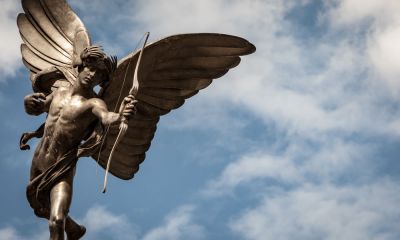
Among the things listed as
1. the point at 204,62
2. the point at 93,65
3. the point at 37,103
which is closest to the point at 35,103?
the point at 37,103

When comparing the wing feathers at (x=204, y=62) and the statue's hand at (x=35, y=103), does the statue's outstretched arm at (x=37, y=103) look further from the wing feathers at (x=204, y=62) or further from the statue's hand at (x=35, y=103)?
the wing feathers at (x=204, y=62)

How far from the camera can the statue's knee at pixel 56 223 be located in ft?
42.0

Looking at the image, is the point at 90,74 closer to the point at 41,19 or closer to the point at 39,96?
the point at 39,96

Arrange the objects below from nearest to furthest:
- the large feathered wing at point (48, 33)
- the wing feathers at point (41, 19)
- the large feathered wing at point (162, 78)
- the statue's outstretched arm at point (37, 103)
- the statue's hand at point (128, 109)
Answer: the statue's hand at point (128, 109) < the statue's outstretched arm at point (37, 103) < the large feathered wing at point (162, 78) < the large feathered wing at point (48, 33) < the wing feathers at point (41, 19)

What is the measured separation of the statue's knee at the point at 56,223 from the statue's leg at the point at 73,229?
708 mm

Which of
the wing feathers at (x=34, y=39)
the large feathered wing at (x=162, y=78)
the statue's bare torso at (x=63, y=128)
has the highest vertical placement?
the wing feathers at (x=34, y=39)

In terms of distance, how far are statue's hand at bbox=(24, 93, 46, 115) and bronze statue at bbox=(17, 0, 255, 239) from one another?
0.01 m

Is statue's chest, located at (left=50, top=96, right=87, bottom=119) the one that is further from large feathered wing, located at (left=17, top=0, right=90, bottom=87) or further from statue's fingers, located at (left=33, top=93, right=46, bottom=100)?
large feathered wing, located at (left=17, top=0, right=90, bottom=87)

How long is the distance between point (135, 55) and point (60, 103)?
1.33m

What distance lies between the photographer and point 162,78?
1485cm

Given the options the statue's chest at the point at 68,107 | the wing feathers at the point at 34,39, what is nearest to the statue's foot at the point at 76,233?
the statue's chest at the point at 68,107

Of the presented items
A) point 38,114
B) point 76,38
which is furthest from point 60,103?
point 76,38

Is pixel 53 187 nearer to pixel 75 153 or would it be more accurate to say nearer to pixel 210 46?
pixel 75 153

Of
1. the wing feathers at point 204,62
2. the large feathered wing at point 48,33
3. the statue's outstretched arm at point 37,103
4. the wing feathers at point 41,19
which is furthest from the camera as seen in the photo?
the wing feathers at point 41,19
